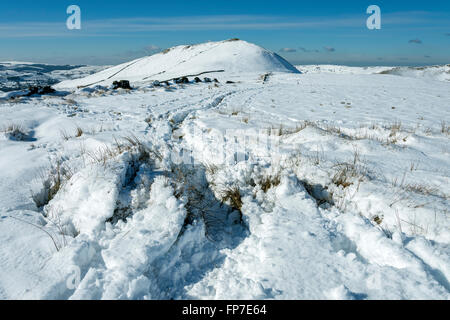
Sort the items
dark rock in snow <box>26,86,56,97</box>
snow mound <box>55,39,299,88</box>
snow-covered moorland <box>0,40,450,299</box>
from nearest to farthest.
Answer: snow-covered moorland <box>0,40,450,299</box>, dark rock in snow <box>26,86,56,97</box>, snow mound <box>55,39,299,88</box>

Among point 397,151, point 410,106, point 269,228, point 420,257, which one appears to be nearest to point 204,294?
point 269,228

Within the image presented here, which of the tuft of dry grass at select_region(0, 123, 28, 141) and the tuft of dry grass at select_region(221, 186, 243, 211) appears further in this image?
the tuft of dry grass at select_region(0, 123, 28, 141)

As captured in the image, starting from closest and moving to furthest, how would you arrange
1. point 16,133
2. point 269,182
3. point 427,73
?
point 269,182 → point 16,133 → point 427,73

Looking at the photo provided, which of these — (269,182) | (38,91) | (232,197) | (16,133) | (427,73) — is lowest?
(232,197)

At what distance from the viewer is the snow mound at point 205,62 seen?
38.3 m

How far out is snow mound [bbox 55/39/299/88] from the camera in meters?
38.3

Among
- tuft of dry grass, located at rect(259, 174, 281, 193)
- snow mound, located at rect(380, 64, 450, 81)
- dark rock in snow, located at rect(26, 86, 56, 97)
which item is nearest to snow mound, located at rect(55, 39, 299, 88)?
snow mound, located at rect(380, 64, 450, 81)

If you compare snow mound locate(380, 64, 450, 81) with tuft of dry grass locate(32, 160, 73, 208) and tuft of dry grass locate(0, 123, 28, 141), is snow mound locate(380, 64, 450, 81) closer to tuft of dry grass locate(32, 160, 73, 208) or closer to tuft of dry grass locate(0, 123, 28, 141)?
tuft of dry grass locate(0, 123, 28, 141)

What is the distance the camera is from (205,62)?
4353 cm

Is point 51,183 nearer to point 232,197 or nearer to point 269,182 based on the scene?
point 232,197

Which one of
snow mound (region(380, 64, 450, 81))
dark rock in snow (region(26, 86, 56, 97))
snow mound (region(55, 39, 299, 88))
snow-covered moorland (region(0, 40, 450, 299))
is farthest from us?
snow mound (region(55, 39, 299, 88))

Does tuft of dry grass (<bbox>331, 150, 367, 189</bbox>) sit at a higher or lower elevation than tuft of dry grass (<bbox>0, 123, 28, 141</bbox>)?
lower

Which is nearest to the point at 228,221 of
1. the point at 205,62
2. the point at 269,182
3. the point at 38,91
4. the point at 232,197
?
the point at 232,197

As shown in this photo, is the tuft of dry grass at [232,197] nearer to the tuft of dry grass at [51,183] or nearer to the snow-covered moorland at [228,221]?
the snow-covered moorland at [228,221]
